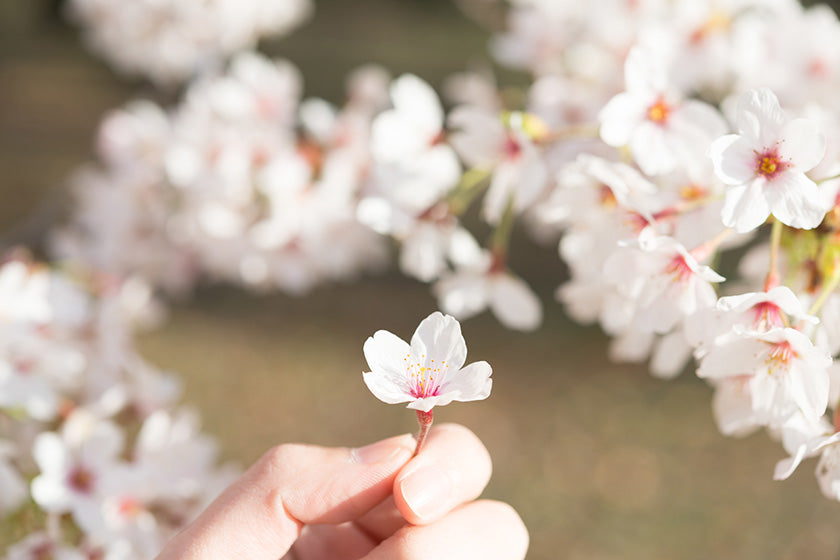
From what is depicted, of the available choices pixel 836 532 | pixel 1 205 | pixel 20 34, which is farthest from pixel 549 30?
pixel 20 34

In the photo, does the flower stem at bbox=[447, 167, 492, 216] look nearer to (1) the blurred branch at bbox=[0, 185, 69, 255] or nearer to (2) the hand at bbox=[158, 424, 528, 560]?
(2) the hand at bbox=[158, 424, 528, 560]

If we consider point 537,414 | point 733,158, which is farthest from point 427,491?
point 537,414

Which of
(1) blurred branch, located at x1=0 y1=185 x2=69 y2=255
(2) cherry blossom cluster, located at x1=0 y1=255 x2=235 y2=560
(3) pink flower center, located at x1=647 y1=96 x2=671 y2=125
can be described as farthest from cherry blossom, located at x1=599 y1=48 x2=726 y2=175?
(1) blurred branch, located at x1=0 y1=185 x2=69 y2=255

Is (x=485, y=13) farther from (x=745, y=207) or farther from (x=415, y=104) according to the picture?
(x=745, y=207)

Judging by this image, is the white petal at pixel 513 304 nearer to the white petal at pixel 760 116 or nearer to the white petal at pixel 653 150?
the white petal at pixel 653 150

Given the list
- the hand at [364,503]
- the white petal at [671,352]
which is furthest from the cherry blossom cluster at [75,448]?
the white petal at [671,352]

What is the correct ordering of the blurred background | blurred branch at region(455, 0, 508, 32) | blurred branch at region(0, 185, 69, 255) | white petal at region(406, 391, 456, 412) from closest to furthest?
white petal at region(406, 391, 456, 412) → blurred branch at region(0, 185, 69, 255) → blurred branch at region(455, 0, 508, 32) → the blurred background
